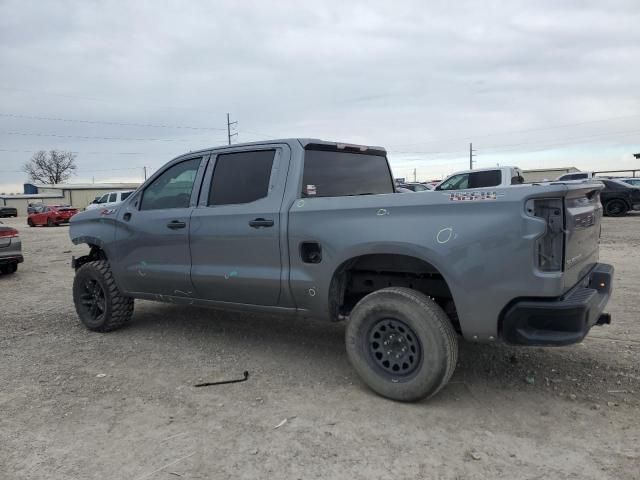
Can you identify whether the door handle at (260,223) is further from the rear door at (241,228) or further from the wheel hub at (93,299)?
the wheel hub at (93,299)

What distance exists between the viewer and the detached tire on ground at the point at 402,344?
3396mm

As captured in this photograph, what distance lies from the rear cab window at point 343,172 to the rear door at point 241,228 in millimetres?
234

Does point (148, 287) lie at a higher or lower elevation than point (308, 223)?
lower

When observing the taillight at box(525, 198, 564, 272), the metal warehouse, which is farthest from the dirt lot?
the metal warehouse

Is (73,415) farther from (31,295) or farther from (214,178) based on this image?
(31,295)

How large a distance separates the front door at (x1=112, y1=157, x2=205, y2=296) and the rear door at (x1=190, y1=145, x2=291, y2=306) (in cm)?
18

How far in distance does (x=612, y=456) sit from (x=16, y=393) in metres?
4.17

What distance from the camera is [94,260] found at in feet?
19.4

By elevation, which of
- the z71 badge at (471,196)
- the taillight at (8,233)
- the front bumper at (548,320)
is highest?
the z71 badge at (471,196)

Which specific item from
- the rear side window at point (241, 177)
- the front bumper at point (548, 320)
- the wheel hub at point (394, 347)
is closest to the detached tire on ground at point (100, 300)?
the rear side window at point (241, 177)

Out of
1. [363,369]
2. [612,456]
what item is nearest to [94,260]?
[363,369]

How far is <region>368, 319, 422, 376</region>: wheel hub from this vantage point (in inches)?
139

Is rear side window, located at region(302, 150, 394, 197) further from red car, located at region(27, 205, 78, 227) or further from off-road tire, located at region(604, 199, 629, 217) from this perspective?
red car, located at region(27, 205, 78, 227)

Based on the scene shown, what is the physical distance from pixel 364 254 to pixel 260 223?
102 centimetres
